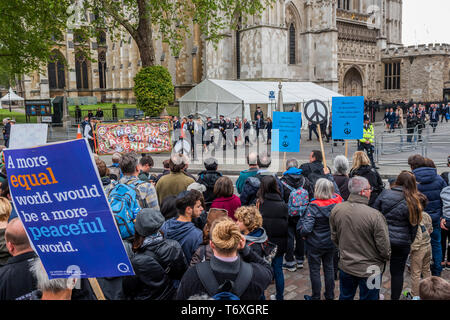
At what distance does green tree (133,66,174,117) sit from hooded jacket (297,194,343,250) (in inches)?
563

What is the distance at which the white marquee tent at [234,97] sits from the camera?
25.1 m

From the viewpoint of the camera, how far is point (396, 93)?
4306cm

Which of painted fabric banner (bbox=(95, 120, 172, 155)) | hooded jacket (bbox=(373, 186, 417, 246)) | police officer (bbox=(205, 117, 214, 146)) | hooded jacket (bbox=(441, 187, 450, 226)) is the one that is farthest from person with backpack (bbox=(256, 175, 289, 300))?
police officer (bbox=(205, 117, 214, 146))

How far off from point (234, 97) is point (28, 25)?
42.4 feet

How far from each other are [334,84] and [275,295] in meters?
32.9

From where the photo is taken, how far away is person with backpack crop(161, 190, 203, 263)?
3766 millimetres

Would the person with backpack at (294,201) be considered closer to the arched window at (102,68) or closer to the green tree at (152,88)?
the green tree at (152,88)

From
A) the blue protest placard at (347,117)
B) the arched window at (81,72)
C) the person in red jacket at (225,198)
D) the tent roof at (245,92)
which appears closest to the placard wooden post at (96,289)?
the person in red jacket at (225,198)

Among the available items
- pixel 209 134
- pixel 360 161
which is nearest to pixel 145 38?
pixel 209 134

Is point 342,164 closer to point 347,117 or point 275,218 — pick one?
point 275,218

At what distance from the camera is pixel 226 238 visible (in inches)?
108

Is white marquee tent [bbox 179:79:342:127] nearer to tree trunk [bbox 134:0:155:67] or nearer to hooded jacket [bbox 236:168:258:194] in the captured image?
tree trunk [bbox 134:0:155:67]

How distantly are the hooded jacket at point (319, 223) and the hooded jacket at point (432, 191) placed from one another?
1392mm
